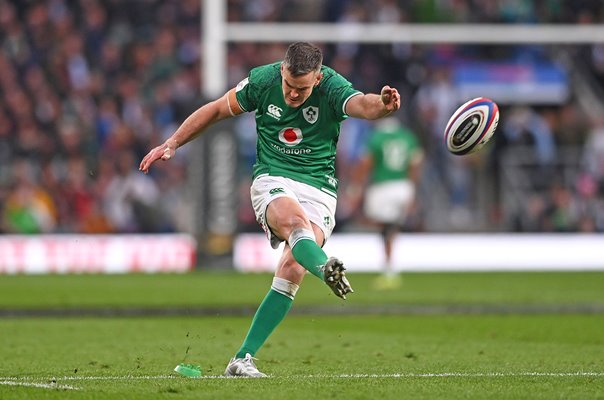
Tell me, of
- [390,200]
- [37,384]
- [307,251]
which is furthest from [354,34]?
[37,384]

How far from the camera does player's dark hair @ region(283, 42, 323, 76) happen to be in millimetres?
8289

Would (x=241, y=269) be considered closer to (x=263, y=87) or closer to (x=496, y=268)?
(x=496, y=268)

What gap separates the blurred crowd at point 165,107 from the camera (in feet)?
79.2

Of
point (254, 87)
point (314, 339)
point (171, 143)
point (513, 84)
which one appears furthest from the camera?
point (513, 84)

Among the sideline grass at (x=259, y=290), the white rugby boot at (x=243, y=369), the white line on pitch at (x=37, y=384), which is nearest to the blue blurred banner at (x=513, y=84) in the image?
the sideline grass at (x=259, y=290)

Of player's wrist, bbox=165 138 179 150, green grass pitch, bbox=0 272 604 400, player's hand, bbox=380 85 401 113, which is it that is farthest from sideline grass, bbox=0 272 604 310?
player's hand, bbox=380 85 401 113

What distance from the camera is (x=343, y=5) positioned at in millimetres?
27125

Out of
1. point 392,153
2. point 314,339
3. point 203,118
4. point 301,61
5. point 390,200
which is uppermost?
point 301,61

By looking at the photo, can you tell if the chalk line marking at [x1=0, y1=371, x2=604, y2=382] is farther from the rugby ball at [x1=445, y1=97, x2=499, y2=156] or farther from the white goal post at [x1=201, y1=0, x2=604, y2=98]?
the white goal post at [x1=201, y1=0, x2=604, y2=98]

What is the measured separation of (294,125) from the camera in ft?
28.8

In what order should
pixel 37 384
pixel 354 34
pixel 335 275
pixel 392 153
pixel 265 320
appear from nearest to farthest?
pixel 335 275 < pixel 37 384 < pixel 265 320 < pixel 392 153 < pixel 354 34

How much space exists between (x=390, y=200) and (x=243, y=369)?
1168 centimetres

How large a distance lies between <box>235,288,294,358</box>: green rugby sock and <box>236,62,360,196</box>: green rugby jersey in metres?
0.86

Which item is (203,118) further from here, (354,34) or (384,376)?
(354,34)
